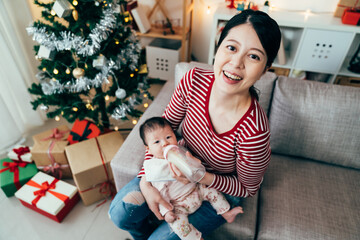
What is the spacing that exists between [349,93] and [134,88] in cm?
131

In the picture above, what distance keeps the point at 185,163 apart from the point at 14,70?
163 cm

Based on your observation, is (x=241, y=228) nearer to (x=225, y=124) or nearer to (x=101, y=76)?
(x=225, y=124)

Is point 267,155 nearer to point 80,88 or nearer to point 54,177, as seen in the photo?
point 80,88

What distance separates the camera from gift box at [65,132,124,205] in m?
1.43

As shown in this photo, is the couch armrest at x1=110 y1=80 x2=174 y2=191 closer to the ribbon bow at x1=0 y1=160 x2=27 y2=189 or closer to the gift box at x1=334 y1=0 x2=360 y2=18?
the ribbon bow at x1=0 y1=160 x2=27 y2=189

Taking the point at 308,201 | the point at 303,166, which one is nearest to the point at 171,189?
the point at 308,201

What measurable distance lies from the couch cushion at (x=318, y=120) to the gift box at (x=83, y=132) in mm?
1217

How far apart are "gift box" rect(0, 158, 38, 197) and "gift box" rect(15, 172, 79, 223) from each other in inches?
3.5

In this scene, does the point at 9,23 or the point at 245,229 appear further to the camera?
the point at 9,23

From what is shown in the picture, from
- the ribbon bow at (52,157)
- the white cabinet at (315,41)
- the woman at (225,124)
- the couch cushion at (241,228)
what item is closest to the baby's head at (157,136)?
the woman at (225,124)

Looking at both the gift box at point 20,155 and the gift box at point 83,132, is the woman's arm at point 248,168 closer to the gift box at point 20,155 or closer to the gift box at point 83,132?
the gift box at point 83,132

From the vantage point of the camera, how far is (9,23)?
1.67 meters

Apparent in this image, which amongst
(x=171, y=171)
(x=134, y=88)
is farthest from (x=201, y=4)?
(x=171, y=171)

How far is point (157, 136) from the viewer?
1.04 meters
